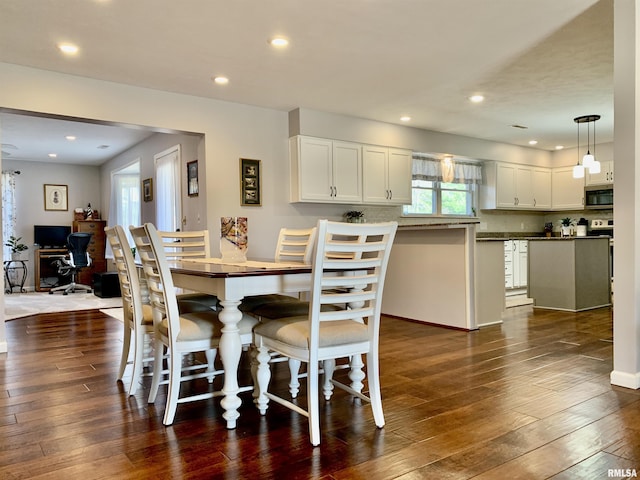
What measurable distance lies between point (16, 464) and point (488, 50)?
4.05 metres

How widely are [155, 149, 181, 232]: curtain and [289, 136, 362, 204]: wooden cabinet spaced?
5.31ft

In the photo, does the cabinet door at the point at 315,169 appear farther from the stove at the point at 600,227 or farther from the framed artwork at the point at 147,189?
the stove at the point at 600,227

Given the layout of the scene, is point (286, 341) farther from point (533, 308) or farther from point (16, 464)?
point (533, 308)

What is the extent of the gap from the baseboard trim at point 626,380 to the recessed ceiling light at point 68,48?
4.38 m

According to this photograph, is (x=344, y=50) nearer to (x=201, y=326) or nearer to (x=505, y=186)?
(x=201, y=326)

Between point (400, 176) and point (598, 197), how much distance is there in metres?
3.85

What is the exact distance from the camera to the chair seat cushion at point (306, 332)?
6.98 feet

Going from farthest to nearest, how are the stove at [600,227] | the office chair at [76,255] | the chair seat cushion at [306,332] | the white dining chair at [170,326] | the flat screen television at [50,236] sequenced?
the flat screen television at [50,236]
the office chair at [76,255]
the stove at [600,227]
the white dining chair at [170,326]
the chair seat cushion at [306,332]

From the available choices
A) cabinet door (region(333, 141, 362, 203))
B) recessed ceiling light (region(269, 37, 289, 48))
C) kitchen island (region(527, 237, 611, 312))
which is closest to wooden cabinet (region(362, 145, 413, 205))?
cabinet door (region(333, 141, 362, 203))

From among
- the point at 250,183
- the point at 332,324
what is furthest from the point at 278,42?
the point at 332,324

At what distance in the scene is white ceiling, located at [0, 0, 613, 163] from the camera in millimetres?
3061

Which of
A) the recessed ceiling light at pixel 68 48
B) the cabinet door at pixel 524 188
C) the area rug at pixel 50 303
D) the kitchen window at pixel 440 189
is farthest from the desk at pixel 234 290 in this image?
the cabinet door at pixel 524 188

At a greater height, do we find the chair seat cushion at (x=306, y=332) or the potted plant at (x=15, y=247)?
the potted plant at (x=15, y=247)

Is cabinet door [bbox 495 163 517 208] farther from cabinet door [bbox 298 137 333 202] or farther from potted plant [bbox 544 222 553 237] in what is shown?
cabinet door [bbox 298 137 333 202]
